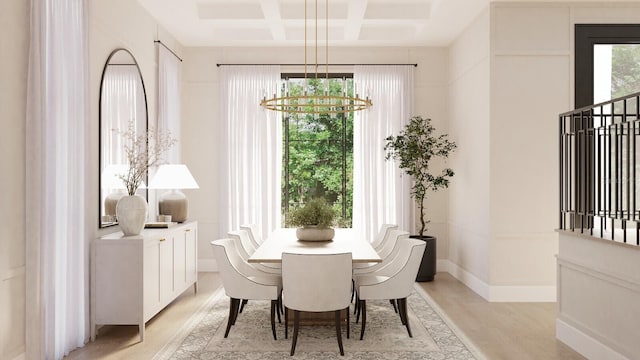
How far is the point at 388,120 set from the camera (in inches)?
314

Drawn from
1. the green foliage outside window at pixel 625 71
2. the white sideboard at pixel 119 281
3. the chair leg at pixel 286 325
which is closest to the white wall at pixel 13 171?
the white sideboard at pixel 119 281

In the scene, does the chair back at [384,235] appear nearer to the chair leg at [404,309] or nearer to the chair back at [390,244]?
the chair back at [390,244]

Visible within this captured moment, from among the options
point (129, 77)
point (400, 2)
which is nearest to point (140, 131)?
point (129, 77)

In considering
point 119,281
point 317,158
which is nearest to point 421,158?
point 317,158

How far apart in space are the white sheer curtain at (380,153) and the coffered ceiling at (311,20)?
56 cm

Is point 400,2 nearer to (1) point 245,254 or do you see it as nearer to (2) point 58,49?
(1) point 245,254

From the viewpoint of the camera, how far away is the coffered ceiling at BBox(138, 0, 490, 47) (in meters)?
6.34

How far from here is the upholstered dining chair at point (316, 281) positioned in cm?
399

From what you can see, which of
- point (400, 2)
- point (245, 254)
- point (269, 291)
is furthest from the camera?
point (400, 2)

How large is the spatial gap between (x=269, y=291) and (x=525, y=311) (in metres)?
2.84

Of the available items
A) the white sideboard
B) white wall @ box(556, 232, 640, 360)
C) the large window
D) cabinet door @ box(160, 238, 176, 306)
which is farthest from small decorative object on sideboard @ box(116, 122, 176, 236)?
the large window

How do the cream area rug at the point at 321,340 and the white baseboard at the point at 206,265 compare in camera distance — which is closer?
the cream area rug at the point at 321,340

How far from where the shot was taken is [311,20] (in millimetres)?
6898

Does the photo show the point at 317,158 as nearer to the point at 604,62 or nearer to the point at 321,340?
the point at 604,62
